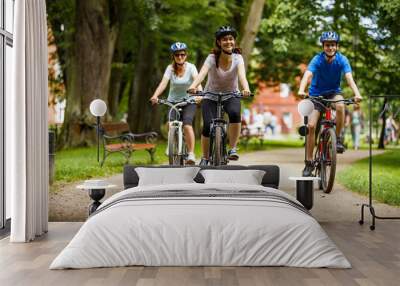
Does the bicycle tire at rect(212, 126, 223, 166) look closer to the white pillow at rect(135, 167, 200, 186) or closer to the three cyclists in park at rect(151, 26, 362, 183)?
the three cyclists in park at rect(151, 26, 362, 183)

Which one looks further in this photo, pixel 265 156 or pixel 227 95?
pixel 265 156

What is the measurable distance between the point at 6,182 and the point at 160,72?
6.78 m

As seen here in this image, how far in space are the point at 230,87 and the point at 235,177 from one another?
2.55 feet

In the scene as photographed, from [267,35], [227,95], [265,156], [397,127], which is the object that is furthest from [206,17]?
[227,95]

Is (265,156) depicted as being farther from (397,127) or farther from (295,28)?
(397,127)

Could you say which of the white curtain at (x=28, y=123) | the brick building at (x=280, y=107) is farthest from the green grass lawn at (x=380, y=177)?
the brick building at (x=280, y=107)

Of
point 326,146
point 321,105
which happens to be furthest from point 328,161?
point 321,105

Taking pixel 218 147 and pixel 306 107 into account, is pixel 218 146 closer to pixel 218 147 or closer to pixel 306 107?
pixel 218 147

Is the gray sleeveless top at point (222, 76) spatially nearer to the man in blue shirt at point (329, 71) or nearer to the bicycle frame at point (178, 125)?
the bicycle frame at point (178, 125)

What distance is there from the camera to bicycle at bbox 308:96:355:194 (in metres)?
5.71

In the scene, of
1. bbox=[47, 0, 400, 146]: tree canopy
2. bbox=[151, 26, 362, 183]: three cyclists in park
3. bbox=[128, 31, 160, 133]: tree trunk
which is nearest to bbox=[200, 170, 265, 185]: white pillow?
bbox=[151, 26, 362, 183]: three cyclists in park

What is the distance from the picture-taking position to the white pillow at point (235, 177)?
4883mm

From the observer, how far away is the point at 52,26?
1161 centimetres

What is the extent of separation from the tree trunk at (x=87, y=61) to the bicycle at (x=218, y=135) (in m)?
4.18
